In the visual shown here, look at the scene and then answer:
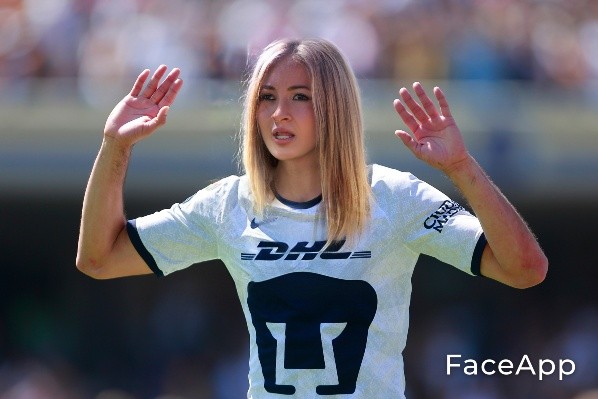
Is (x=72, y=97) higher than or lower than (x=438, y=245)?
lower

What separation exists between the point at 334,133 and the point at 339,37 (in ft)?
15.9

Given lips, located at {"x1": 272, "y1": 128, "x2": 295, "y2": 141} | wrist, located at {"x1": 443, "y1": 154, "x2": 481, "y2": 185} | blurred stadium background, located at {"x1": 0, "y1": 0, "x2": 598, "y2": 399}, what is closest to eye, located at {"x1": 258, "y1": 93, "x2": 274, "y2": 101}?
lips, located at {"x1": 272, "y1": 128, "x2": 295, "y2": 141}

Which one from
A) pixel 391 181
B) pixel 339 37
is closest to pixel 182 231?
pixel 391 181

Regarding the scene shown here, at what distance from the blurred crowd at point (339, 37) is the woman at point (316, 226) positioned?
4.61 metres

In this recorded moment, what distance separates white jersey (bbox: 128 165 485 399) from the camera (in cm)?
319

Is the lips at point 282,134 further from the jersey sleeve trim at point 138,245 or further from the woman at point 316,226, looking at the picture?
the jersey sleeve trim at point 138,245

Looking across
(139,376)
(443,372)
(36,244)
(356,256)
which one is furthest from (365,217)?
(36,244)

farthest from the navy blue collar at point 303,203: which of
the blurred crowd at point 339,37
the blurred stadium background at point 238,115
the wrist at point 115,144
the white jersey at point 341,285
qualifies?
the blurred crowd at point 339,37

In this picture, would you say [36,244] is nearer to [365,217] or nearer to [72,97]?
[72,97]

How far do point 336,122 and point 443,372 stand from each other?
5.68m

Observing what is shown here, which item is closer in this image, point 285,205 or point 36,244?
point 285,205

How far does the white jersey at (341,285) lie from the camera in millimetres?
3188

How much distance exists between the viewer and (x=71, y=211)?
9.66 m

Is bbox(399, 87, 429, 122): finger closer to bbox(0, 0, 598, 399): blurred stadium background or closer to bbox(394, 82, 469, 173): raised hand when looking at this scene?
bbox(394, 82, 469, 173): raised hand
